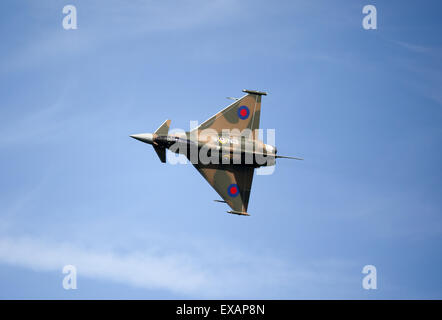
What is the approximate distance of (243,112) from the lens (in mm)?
83062

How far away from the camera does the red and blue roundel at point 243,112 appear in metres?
82.9

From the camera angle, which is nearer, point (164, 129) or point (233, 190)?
point (164, 129)

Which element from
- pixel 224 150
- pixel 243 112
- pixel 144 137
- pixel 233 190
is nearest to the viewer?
pixel 144 137

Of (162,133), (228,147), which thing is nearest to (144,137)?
(162,133)

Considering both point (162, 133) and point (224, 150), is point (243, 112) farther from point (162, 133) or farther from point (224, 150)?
point (162, 133)

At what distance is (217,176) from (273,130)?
8721 millimetres

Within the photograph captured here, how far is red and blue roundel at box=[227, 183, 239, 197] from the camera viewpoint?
82.8 metres

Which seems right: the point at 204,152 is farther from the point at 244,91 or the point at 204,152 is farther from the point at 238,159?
the point at 244,91

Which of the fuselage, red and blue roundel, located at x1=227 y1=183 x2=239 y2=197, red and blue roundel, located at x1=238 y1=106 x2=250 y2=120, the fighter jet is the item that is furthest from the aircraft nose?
red and blue roundel, located at x1=238 y1=106 x2=250 y2=120

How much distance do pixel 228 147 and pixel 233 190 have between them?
19.0ft

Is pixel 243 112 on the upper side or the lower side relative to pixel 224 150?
upper
